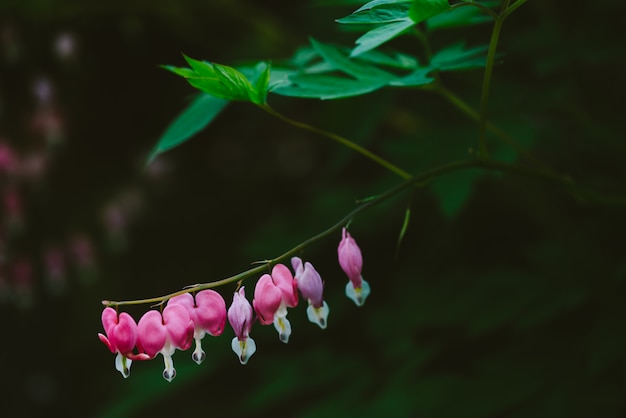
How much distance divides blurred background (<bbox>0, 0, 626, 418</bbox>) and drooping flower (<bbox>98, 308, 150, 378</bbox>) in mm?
559

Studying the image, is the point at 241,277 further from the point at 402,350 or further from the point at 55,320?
the point at 55,320

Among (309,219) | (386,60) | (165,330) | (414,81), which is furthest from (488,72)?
(309,219)

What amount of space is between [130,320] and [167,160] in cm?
201

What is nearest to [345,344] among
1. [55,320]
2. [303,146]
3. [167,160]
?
[303,146]

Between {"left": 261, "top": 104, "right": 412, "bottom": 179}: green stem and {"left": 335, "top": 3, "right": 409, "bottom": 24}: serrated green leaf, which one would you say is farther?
{"left": 261, "top": 104, "right": 412, "bottom": 179}: green stem

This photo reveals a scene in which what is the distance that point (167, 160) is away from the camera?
2676 millimetres

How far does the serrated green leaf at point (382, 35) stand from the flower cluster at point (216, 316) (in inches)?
8.4

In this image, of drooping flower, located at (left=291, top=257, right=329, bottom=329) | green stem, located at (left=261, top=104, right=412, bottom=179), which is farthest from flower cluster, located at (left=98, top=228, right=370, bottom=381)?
green stem, located at (left=261, top=104, right=412, bottom=179)

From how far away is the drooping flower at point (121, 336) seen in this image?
2.32 ft

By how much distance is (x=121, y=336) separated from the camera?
2.33 feet

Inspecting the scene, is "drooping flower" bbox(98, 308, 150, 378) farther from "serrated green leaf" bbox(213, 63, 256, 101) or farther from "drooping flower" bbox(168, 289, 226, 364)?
"serrated green leaf" bbox(213, 63, 256, 101)

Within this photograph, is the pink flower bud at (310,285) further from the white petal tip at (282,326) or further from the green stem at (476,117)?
the green stem at (476,117)

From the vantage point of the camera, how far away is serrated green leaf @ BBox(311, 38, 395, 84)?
2.76 feet

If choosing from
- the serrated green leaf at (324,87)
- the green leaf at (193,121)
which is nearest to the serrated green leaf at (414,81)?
the serrated green leaf at (324,87)
